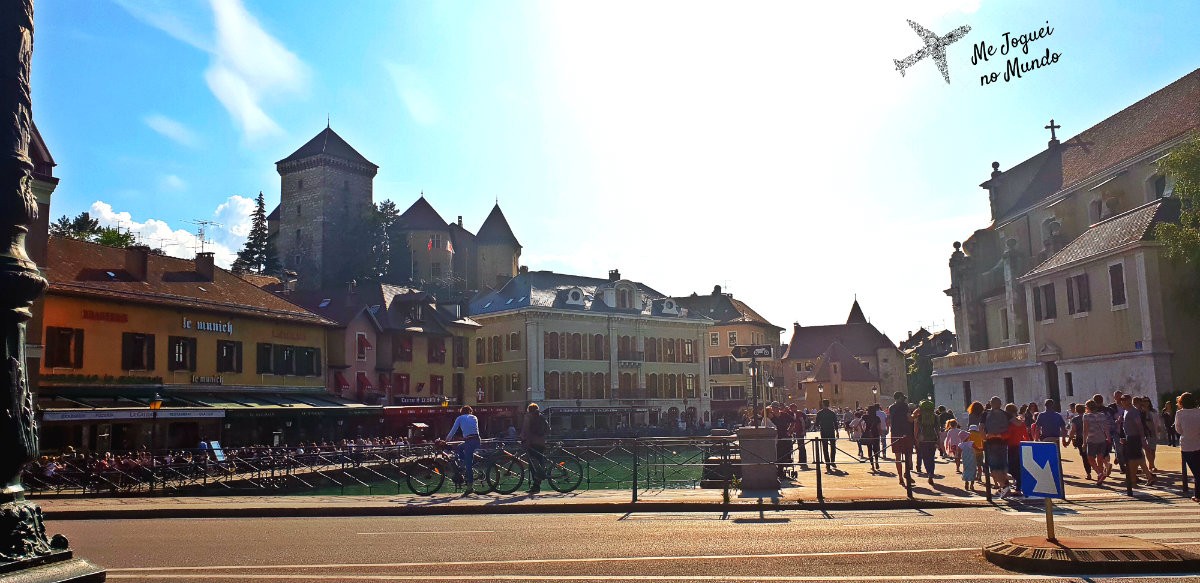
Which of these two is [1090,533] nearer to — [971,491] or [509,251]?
[971,491]

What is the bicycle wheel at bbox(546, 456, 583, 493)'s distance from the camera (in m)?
19.6

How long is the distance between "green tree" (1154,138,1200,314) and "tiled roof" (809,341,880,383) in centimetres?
7424

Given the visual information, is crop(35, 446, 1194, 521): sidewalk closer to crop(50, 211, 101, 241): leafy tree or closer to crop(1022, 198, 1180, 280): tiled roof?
crop(1022, 198, 1180, 280): tiled roof

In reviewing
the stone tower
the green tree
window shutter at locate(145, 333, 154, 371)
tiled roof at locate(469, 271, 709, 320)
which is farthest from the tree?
the green tree

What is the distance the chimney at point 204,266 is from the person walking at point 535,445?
3139cm

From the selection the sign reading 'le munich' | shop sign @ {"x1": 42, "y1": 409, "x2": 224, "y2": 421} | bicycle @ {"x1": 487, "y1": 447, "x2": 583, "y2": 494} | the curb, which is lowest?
the curb

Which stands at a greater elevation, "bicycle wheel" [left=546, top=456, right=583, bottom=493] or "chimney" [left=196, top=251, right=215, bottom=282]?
"chimney" [left=196, top=251, right=215, bottom=282]

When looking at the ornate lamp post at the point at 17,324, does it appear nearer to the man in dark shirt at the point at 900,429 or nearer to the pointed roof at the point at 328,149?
the man in dark shirt at the point at 900,429

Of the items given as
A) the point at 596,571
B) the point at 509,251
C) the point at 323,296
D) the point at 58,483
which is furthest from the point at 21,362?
the point at 509,251

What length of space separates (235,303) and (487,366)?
Result: 28.1 meters

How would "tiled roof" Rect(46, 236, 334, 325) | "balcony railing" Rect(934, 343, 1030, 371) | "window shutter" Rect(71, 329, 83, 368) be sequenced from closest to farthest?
1. "window shutter" Rect(71, 329, 83, 368)
2. "tiled roof" Rect(46, 236, 334, 325)
3. "balcony railing" Rect(934, 343, 1030, 371)

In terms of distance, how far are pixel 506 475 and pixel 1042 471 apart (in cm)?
1225

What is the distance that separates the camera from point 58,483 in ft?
85.4

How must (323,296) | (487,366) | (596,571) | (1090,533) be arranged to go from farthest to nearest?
(487,366) → (323,296) → (1090,533) → (596,571)
